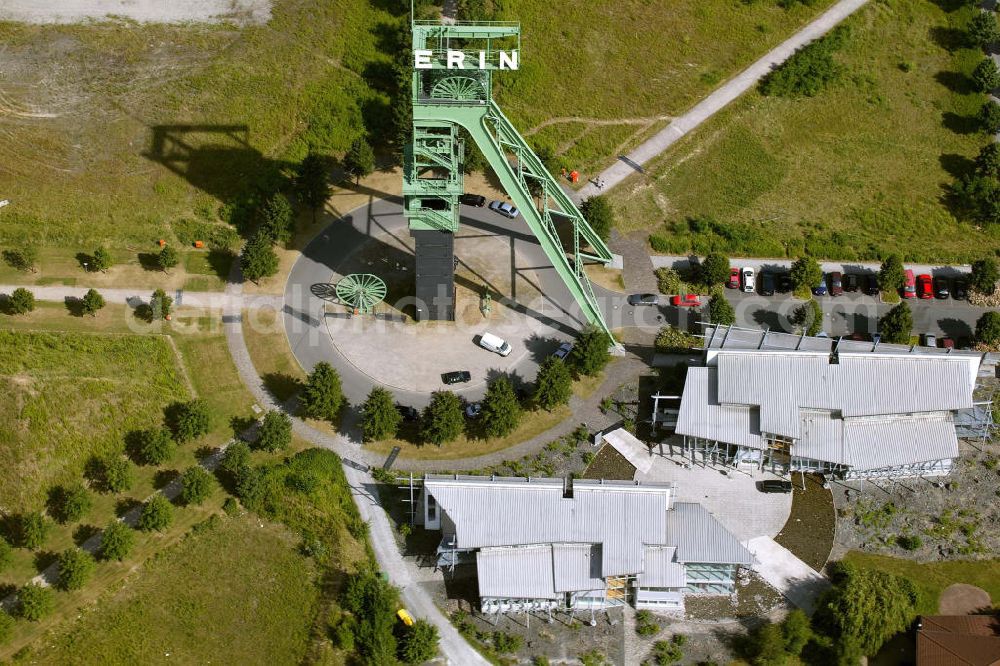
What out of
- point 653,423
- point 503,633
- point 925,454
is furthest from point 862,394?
point 503,633

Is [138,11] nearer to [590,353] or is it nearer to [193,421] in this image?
[193,421]

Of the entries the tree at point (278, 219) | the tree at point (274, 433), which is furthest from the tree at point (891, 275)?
the tree at point (278, 219)

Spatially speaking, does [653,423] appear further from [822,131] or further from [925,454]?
[822,131]

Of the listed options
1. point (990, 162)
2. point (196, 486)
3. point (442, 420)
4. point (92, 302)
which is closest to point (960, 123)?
point (990, 162)

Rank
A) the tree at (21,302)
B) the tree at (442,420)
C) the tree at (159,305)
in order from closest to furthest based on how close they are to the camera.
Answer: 1. the tree at (442,420)
2. the tree at (21,302)
3. the tree at (159,305)

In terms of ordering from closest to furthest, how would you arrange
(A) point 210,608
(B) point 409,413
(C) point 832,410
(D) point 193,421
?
1. (A) point 210,608
2. (C) point 832,410
3. (D) point 193,421
4. (B) point 409,413

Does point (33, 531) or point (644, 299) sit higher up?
point (644, 299)

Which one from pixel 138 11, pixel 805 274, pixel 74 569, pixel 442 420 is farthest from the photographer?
Result: pixel 138 11

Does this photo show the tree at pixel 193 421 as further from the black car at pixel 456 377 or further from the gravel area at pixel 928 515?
the gravel area at pixel 928 515

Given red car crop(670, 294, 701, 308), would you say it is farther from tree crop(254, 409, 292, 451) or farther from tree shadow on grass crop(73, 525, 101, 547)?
tree shadow on grass crop(73, 525, 101, 547)
